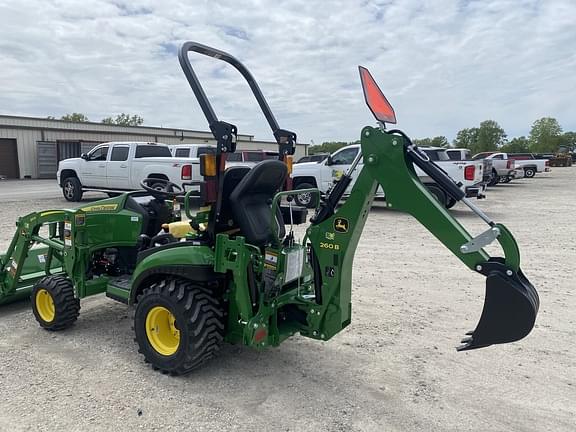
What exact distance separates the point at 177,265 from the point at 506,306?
7.37 feet

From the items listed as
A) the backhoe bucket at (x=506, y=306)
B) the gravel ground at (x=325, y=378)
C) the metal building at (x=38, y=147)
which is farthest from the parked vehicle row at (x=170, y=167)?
the metal building at (x=38, y=147)

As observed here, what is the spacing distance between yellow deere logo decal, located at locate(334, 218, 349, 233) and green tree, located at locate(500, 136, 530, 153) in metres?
85.9

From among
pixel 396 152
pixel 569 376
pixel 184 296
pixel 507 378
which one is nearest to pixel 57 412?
pixel 184 296

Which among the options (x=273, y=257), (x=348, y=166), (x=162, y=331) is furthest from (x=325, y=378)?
(x=348, y=166)

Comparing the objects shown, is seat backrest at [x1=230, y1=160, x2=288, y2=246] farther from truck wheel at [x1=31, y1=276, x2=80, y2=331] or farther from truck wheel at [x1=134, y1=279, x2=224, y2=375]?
truck wheel at [x1=31, y1=276, x2=80, y2=331]

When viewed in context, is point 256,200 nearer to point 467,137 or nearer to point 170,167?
point 170,167

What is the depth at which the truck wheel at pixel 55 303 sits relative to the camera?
14.1 feet

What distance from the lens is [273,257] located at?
3.40 m

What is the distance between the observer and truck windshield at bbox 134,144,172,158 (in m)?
14.2

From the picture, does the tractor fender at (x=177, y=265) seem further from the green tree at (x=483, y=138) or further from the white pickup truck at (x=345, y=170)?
the green tree at (x=483, y=138)

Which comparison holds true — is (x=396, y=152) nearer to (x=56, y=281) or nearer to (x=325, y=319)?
(x=325, y=319)

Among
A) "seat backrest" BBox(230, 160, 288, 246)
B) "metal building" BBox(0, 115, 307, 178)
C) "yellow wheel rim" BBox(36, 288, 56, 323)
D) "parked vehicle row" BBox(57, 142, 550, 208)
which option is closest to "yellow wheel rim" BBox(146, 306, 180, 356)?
"seat backrest" BBox(230, 160, 288, 246)

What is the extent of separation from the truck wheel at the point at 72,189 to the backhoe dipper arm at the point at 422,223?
13.8m

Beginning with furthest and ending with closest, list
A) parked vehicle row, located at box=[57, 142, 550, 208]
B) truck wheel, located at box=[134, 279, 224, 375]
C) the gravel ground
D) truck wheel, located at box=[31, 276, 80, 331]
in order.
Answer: parked vehicle row, located at box=[57, 142, 550, 208], truck wheel, located at box=[31, 276, 80, 331], truck wheel, located at box=[134, 279, 224, 375], the gravel ground
